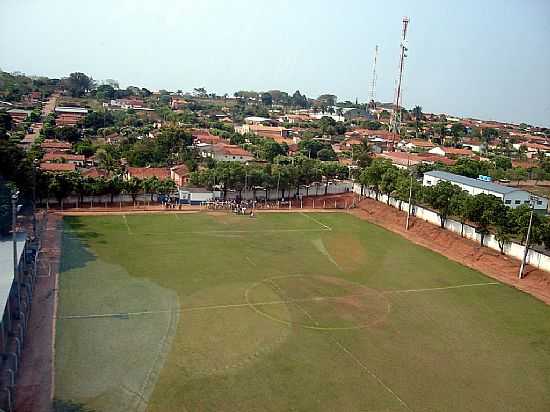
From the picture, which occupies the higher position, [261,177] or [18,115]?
[18,115]

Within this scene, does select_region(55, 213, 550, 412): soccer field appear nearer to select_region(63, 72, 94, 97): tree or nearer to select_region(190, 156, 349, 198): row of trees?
select_region(190, 156, 349, 198): row of trees

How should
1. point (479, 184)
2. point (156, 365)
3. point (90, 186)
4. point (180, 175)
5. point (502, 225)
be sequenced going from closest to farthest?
point (156, 365) → point (502, 225) → point (90, 186) → point (479, 184) → point (180, 175)

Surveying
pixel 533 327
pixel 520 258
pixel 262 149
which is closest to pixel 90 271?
pixel 533 327

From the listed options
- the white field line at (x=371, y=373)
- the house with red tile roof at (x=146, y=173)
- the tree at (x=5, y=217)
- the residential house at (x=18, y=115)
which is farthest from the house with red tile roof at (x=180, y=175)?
the residential house at (x=18, y=115)

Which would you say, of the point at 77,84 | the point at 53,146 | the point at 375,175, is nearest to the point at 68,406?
the point at 375,175

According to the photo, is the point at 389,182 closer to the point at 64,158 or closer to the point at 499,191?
the point at 499,191

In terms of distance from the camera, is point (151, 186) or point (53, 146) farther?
point (53, 146)

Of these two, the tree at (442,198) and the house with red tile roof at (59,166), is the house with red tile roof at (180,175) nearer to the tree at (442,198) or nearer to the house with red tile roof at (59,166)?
the house with red tile roof at (59,166)
